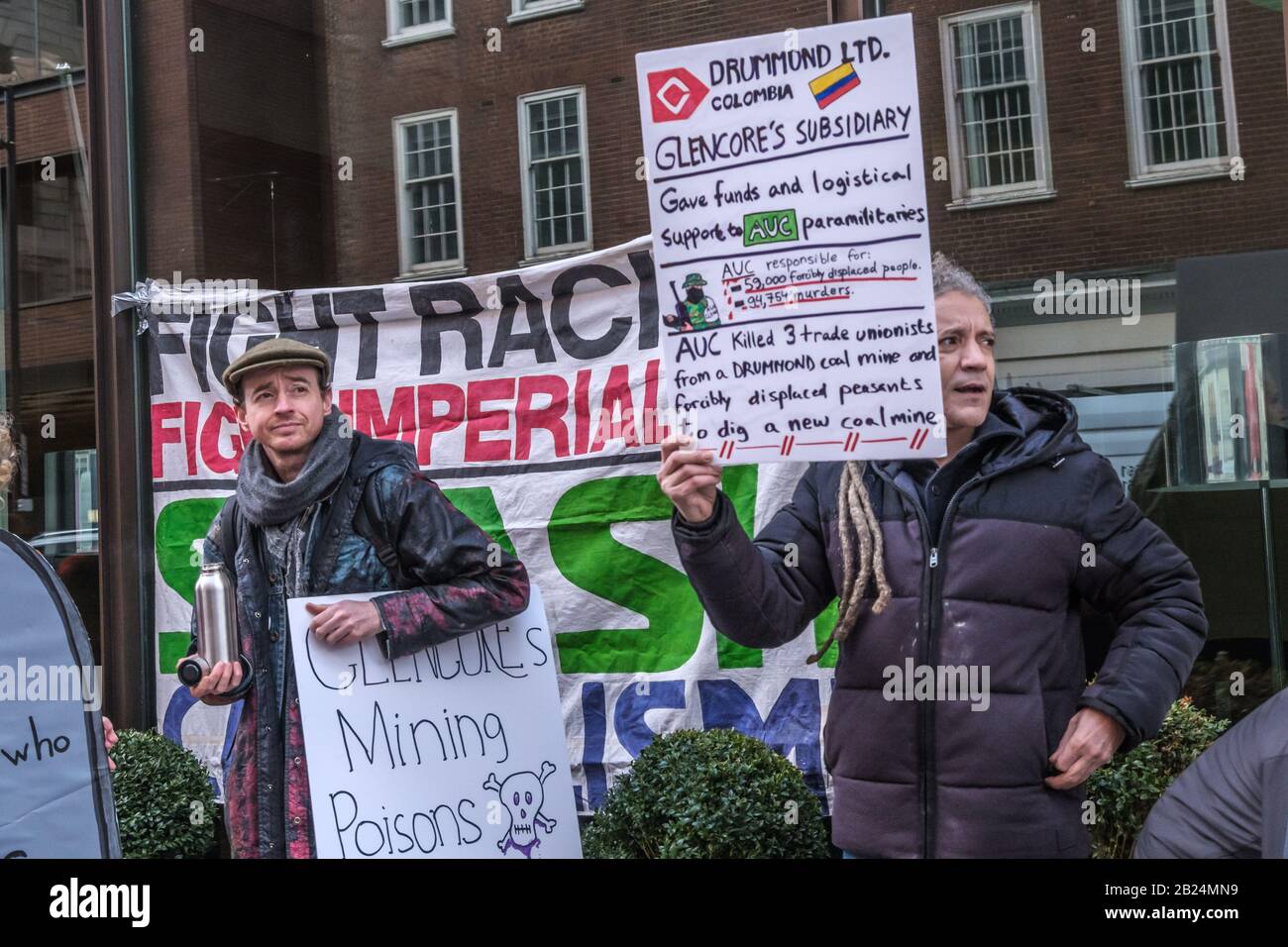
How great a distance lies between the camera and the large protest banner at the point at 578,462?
5211 millimetres

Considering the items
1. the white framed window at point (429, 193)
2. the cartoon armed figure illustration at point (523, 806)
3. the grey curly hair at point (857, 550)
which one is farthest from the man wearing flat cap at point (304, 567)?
the white framed window at point (429, 193)

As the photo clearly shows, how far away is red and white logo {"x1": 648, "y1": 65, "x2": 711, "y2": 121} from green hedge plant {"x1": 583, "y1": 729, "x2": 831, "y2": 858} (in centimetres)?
216

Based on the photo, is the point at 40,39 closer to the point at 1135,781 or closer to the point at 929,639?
the point at 929,639

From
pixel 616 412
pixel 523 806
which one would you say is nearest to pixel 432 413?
pixel 616 412

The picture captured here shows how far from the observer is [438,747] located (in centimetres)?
405

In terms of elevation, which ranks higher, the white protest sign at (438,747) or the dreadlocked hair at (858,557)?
the dreadlocked hair at (858,557)

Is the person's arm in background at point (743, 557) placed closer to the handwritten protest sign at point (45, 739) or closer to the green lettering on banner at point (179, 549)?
the handwritten protest sign at point (45, 739)

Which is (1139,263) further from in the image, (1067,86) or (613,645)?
(613,645)

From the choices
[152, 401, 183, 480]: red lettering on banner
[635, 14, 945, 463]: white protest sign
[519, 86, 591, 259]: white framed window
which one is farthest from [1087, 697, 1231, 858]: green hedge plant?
[152, 401, 183, 480]: red lettering on banner

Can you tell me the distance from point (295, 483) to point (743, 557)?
A: 1.35 m

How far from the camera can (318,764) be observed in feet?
12.8

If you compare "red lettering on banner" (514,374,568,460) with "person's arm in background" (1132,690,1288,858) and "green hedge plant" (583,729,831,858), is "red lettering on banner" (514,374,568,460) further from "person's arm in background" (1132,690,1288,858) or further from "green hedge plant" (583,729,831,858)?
"person's arm in background" (1132,690,1288,858)

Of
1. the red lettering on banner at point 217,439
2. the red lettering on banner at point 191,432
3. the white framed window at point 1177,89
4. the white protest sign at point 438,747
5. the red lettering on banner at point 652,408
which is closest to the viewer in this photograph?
the white protest sign at point 438,747

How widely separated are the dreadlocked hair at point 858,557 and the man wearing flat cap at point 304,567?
1.13 metres
